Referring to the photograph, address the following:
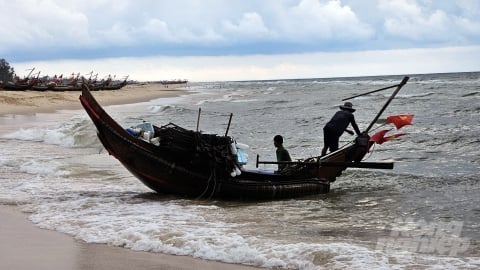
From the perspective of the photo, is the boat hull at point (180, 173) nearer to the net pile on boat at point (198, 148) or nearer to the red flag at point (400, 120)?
the net pile on boat at point (198, 148)

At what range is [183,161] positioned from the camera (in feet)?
30.0

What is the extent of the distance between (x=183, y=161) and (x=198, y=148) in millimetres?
396

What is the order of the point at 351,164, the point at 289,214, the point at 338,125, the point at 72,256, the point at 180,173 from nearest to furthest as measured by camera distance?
the point at 72,256 → the point at 289,214 → the point at 180,173 → the point at 351,164 → the point at 338,125

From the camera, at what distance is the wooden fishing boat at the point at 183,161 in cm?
895

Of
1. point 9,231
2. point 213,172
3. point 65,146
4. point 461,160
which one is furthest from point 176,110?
point 9,231

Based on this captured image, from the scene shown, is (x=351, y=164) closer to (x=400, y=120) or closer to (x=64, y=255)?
(x=400, y=120)

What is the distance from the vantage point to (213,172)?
918cm

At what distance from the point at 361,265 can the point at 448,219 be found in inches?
124

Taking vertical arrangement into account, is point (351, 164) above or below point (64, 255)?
above

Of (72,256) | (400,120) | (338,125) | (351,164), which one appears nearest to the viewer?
(72,256)

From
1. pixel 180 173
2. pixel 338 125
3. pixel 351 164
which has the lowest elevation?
pixel 180 173

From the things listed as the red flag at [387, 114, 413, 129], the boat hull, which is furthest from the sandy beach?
the red flag at [387, 114, 413, 129]

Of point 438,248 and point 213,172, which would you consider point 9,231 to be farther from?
point 438,248

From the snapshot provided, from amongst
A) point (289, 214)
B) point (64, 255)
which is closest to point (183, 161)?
point (289, 214)
